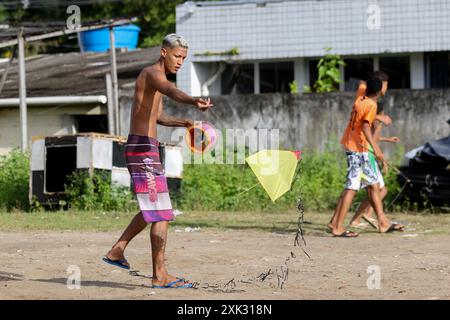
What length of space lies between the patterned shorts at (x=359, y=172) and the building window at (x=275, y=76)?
9.14m

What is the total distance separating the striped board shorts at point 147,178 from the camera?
8.14 metres

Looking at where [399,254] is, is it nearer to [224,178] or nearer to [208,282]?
[208,282]

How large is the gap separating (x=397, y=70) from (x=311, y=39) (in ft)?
6.95

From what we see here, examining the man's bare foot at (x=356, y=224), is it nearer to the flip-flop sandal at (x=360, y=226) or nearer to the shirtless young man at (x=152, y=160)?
the flip-flop sandal at (x=360, y=226)

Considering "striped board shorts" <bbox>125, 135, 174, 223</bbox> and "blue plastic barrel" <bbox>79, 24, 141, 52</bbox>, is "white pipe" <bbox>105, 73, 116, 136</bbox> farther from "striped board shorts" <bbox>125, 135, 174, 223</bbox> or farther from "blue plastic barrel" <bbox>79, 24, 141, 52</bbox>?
"striped board shorts" <bbox>125, 135, 174, 223</bbox>

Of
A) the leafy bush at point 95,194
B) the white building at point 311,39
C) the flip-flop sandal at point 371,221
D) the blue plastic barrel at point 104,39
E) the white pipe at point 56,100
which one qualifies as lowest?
the flip-flop sandal at point 371,221

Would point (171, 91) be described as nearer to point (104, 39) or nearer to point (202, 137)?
point (202, 137)

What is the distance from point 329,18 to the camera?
19766mm

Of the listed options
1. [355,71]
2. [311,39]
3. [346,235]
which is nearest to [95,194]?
Result: [346,235]

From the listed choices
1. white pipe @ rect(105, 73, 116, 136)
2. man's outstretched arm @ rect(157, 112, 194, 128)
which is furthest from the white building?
man's outstretched arm @ rect(157, 112, 194, 128)

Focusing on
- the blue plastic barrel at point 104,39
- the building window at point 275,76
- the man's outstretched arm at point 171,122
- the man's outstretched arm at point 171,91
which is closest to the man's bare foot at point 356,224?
the man's outstretched arm at point 171,122

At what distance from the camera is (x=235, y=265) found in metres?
9.71

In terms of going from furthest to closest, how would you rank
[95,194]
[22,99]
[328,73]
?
[328,73] < [22,99] < [95,194]
